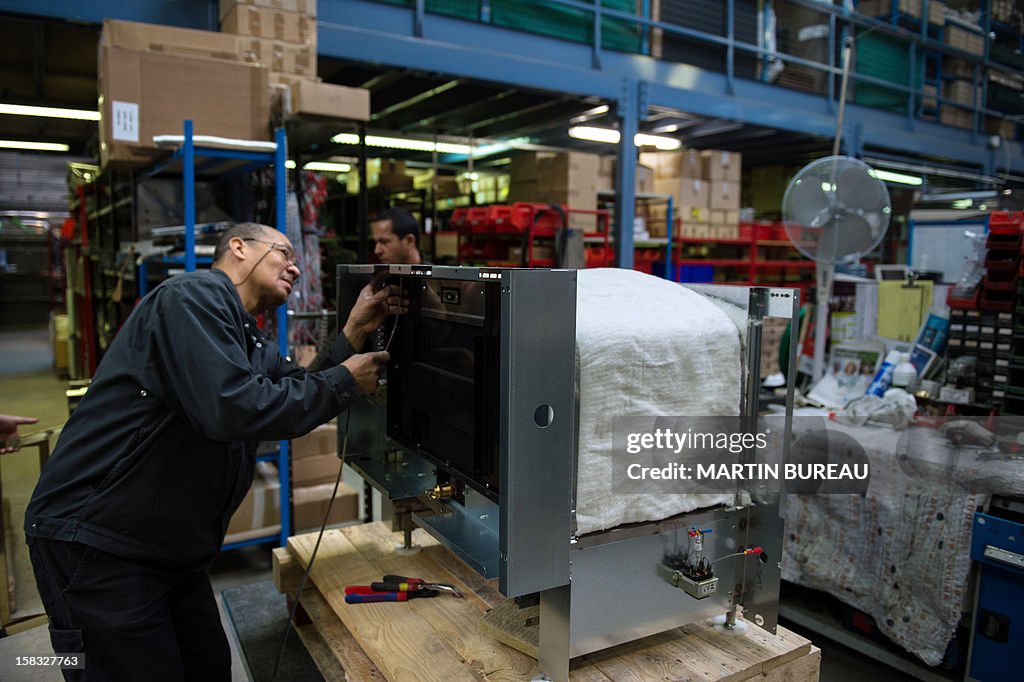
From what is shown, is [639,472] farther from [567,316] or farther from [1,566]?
[1,566]

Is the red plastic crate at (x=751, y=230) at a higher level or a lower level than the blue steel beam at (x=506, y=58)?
lower

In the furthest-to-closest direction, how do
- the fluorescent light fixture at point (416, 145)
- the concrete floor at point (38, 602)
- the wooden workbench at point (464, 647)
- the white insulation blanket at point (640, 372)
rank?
the fluorescent light fixture at point (416, 145) → the concrete floor at point (38, 602) → the wooden workbench at point (464, 647) → the white insulation blanket at point (640, 372)

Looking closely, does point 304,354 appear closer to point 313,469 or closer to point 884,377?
point 313,469

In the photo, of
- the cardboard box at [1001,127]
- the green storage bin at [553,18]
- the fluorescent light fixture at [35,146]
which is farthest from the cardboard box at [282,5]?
the cardboard box at [1001,127]

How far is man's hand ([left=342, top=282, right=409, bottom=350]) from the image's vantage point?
1847 millimetres

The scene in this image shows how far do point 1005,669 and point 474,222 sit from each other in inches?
184

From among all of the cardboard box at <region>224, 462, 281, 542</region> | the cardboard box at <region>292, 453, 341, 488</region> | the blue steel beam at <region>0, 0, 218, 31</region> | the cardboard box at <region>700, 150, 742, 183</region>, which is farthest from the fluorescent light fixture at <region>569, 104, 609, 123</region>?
the cardboard box at <region>224, 462, 281, 542</region>

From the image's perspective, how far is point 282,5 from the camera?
382 centimetres

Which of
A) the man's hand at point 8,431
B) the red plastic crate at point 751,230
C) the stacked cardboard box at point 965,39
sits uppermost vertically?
the stacked cardboard box at point 965,39

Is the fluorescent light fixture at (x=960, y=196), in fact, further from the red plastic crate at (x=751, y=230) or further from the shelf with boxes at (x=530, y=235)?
the shelf with boxes at (x=530, y=235)

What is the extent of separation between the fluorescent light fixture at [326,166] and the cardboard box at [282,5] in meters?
0.82

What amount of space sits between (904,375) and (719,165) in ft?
16.5

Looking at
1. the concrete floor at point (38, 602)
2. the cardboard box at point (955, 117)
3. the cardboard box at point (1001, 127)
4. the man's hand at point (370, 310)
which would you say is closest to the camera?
the man's hand at point (370, 310)

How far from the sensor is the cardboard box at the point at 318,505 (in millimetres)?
3541
